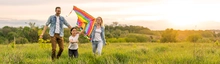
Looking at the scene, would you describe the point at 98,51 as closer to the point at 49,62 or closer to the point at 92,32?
the point at 92,32

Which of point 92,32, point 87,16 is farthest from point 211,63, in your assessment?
point 87,16

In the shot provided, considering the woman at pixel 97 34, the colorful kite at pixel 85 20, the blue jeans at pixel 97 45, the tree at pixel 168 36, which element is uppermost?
the colorful kite at pixel 85 20

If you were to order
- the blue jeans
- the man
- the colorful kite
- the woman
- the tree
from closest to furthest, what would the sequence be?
the man
the blue jeans
the woman
the colorful kite
the tree

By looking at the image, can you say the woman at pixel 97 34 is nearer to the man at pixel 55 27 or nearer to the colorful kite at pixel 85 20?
the colorful kite at pixel 85 20

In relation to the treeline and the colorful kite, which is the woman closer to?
the colorful kite

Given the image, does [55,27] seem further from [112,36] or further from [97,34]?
[112,36]

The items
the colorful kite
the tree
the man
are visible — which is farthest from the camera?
the tree

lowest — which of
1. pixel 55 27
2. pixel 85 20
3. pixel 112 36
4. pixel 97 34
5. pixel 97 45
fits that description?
pixel 112 36

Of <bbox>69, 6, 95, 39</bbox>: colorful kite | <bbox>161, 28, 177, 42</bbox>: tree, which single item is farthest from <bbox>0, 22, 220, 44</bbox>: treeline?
<bbox>69, 6, 95, 39</bbox>: colorful kite

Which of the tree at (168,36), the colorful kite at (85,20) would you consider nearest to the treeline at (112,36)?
the tree at (168,36)

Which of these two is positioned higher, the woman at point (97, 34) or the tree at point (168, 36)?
the woman at point (97, 34)

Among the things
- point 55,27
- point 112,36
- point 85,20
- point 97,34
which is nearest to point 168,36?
point 112,36

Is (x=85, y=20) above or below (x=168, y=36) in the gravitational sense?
above

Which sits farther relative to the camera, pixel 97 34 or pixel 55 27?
pixel 97 34
